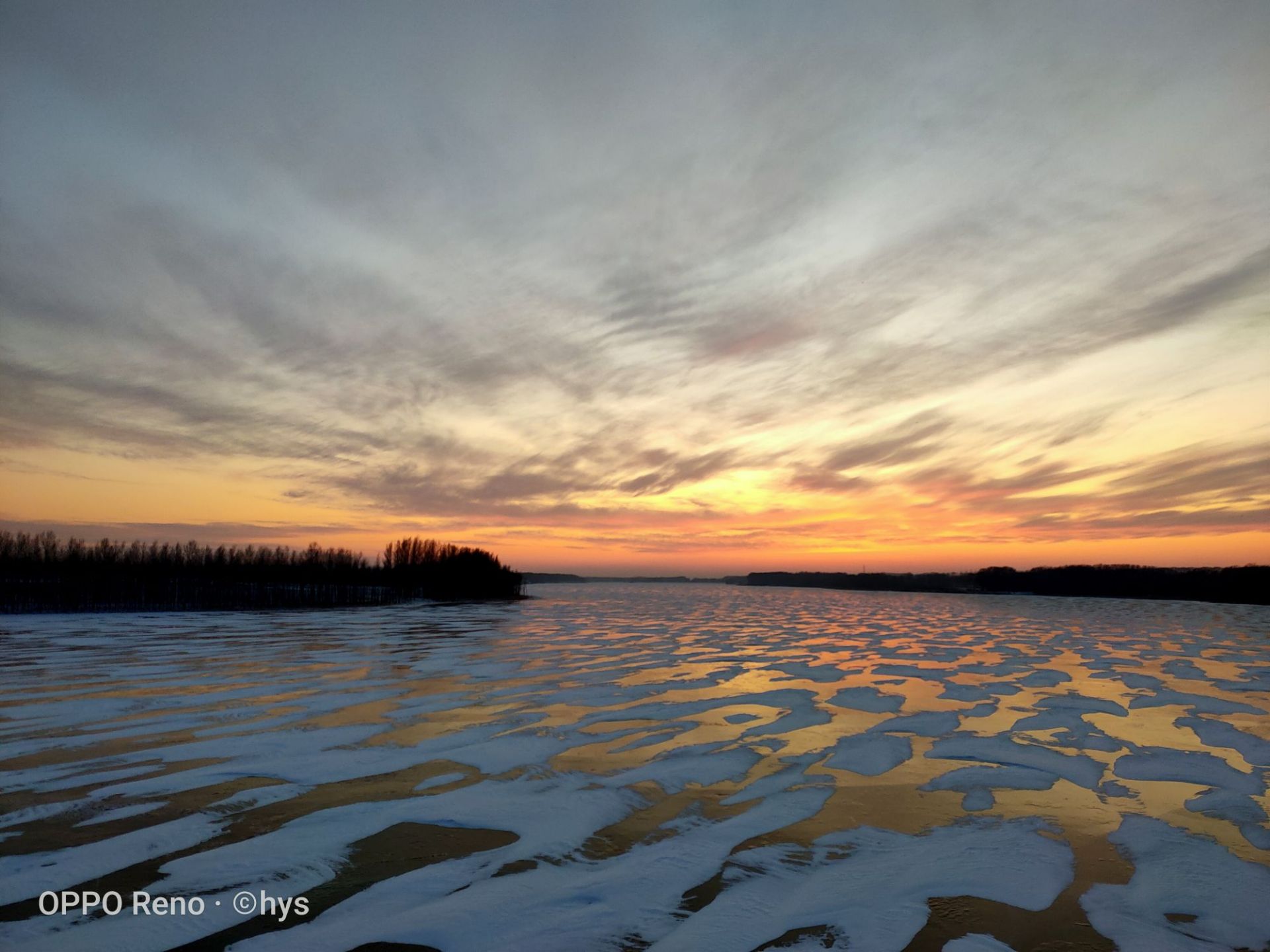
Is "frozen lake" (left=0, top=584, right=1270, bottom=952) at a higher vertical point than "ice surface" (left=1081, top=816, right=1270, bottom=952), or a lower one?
higher

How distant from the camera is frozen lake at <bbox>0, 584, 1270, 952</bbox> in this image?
3.51 meters

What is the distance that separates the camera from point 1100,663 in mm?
14133

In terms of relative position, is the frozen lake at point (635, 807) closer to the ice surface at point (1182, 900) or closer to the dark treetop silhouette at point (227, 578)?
the ice surface at point (1182, 900)

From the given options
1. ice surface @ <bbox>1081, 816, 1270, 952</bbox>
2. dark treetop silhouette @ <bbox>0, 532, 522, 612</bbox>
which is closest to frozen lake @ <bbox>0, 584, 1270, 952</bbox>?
ice surface @ <bbox>1081, 816, 1270, 952</bbox>

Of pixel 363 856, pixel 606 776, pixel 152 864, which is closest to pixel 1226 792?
pixel 606 776

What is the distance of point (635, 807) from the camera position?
5.24 m

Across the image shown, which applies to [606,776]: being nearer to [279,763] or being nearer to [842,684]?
[279,763]

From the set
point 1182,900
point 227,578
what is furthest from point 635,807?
point 227,578

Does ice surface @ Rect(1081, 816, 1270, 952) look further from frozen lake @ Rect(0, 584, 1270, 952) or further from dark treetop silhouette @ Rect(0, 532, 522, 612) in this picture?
dark treetop silhouette @ Rect(0, 532, 522, 612)

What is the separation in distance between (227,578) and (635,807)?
5044 centimetres

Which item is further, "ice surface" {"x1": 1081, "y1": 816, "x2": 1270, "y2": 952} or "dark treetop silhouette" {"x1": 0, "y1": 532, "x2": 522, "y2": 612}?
"dark treetop silhouette" {"x1": 0, "y1": 532, "x2": 522, "y2": 612}

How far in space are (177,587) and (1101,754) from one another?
39749 mm

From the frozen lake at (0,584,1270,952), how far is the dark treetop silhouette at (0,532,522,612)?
23.1 meters

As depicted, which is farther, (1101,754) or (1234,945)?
(1101,754)
